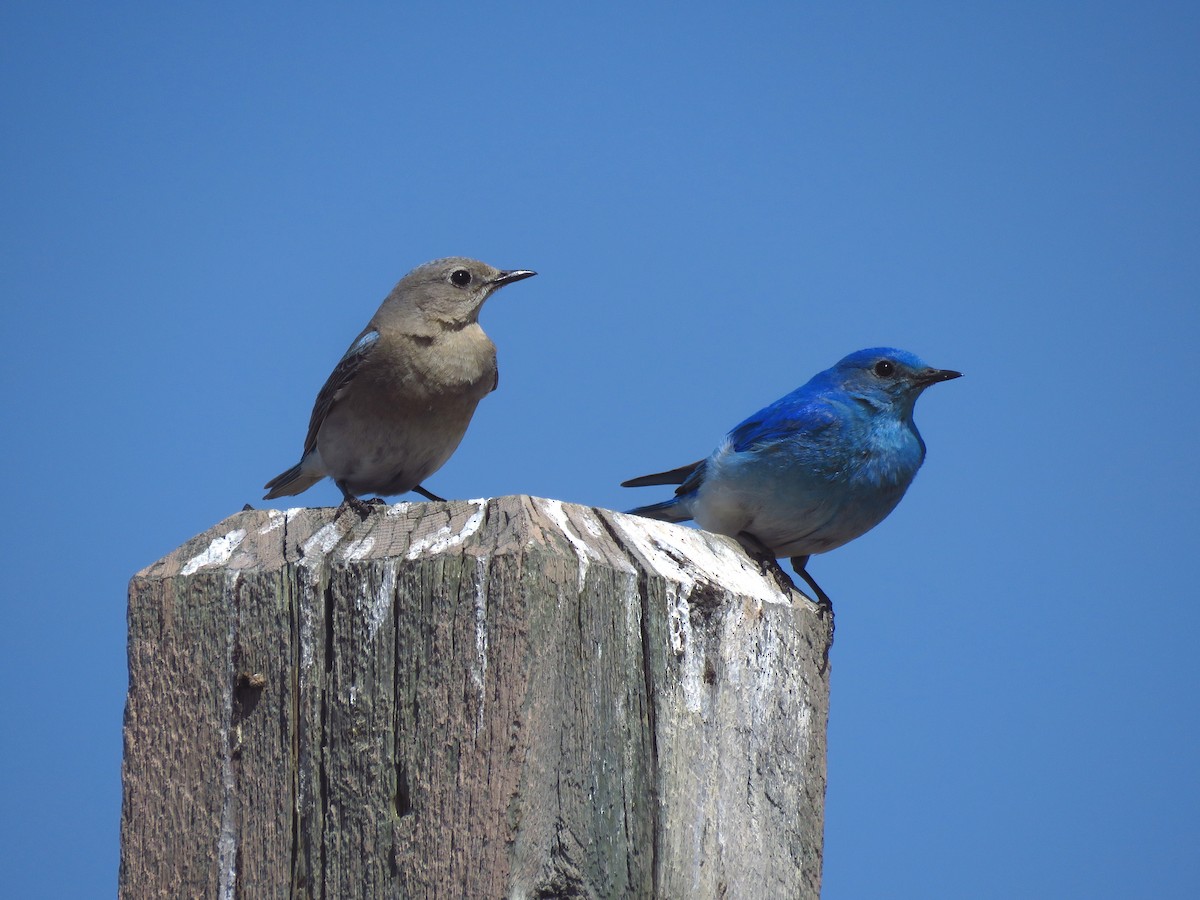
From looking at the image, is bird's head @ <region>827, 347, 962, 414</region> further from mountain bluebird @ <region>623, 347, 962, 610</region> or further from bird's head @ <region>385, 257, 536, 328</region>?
bird's head @ <region>385, 257, 536, 328</region>

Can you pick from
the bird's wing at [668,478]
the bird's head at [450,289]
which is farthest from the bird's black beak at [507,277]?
the bird's wing at [668,478]

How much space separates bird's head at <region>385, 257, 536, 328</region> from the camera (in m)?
6.93

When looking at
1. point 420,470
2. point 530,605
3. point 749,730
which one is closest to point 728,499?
point 420,470

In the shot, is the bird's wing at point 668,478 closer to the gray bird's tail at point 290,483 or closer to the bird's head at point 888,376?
the bird's head at point 888,376

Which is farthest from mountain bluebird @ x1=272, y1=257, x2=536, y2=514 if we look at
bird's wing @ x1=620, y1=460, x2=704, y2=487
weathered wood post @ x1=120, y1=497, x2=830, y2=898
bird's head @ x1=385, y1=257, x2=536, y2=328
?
weathered wood post @ x1=120, y1=497, x2=830, y2=898

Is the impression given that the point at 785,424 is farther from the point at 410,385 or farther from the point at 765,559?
the point at 410,385

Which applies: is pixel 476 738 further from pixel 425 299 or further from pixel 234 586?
pixel 425 299

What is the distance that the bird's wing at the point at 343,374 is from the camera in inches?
263

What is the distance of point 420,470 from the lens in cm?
674

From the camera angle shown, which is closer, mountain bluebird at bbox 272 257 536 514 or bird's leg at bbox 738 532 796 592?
bird's leg at bbox 738 532 796 592

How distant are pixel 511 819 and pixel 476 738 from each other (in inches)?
7.1

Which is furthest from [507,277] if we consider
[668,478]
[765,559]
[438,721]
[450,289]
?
[438,721]

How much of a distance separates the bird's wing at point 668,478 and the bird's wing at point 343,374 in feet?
4.93

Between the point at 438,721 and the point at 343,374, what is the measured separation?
418 cm
